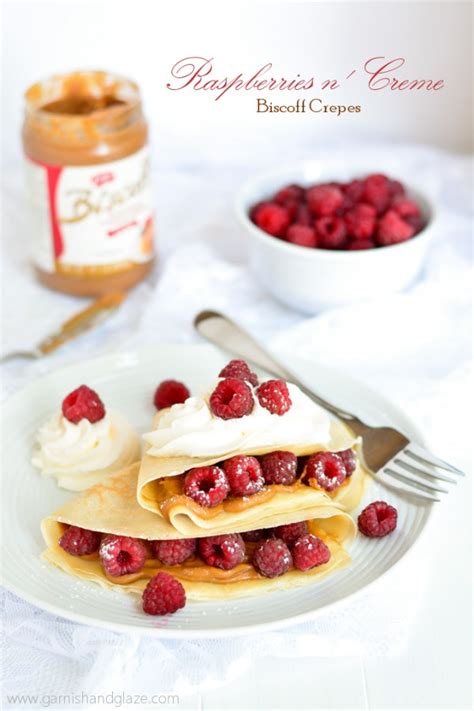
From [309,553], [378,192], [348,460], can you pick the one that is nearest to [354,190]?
[378,192]

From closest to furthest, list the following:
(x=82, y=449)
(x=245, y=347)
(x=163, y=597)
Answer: (x=163, y=597)
(x=82, y=449)
(x=245, y=347)

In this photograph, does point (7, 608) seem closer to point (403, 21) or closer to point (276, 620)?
point (276, 620)

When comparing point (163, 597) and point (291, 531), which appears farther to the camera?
point (291, 531)

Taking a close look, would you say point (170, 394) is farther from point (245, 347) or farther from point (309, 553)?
point (309, 553)

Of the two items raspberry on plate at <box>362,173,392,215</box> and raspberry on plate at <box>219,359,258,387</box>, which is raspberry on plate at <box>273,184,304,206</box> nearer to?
raspberry on plate at <box>362,173,392,215</box>

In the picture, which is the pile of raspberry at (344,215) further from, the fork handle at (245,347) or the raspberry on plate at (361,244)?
the fork handle at (245,347)

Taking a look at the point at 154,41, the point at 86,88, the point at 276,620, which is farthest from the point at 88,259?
the point at 276,620
